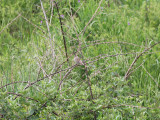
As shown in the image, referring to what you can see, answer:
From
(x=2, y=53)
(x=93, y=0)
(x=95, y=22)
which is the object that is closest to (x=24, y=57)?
(x=2, y=53)

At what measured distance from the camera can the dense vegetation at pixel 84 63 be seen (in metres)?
2.16

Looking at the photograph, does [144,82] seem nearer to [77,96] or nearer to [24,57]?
[77,96]

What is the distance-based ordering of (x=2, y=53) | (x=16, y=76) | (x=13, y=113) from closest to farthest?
(x=13, y=113) < (x=16, y=76) < (x=2, y=53)

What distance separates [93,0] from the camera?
195 inches

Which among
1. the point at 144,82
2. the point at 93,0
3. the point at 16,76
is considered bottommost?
the point at 144,82

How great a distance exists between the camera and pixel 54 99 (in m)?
2.17

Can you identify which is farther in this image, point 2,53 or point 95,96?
point 2,53

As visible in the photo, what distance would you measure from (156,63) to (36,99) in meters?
1.82

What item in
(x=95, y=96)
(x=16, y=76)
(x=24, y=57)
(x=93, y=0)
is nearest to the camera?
(x=95, y=96)

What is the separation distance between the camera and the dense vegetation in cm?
216

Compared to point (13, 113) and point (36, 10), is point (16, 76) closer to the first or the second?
point (13, 113)

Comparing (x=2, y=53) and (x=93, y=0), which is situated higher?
(x=93, y=0)

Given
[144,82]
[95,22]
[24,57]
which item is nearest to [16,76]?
[24,57]

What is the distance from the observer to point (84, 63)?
211cm
